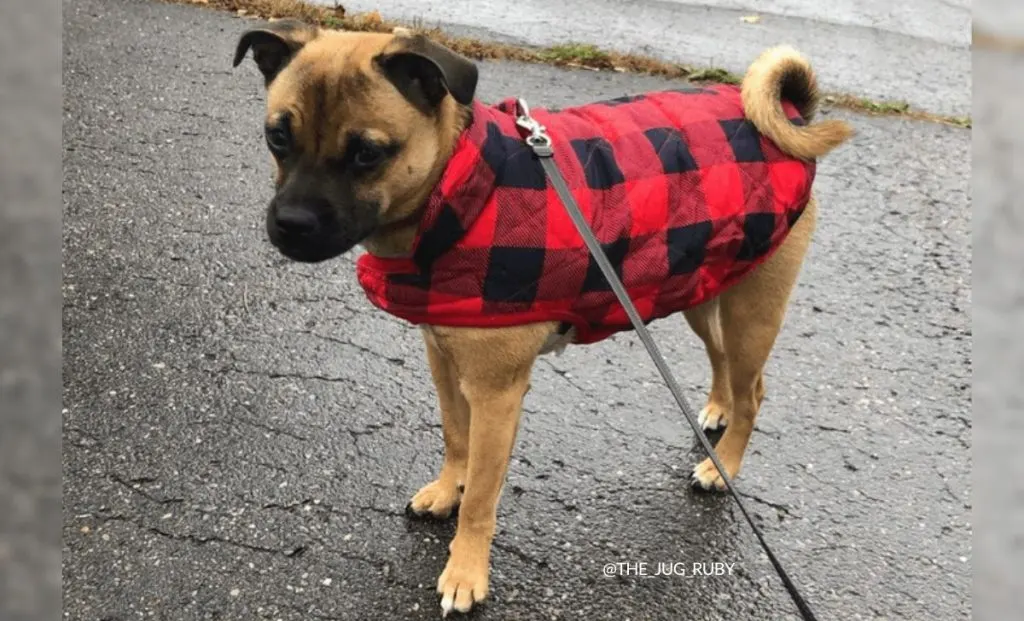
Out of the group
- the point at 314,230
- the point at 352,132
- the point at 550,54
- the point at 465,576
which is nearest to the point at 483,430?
the point at 465,576

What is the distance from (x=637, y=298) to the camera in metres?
2.59

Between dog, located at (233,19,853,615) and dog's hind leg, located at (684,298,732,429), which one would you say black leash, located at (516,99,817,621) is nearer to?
dog, located at (233,19,853,615)

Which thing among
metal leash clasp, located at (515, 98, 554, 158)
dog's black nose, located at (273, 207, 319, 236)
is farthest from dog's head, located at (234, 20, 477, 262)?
metal leash clasp, located at (515, 98, 554, 158)

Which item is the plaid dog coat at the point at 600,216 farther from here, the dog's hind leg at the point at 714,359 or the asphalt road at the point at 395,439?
the asphalt road at the point at 395,439

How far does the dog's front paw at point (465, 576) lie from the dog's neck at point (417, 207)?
0.97 meters

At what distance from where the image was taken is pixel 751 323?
2.94 metres

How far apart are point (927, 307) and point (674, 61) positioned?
289cm

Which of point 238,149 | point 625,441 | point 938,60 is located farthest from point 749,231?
point 938,60

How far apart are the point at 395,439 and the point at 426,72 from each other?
1609 millimetres

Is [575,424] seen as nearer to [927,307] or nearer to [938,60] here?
[927,307]

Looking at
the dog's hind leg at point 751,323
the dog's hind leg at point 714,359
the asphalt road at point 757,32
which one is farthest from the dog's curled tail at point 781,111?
the asphalt road at point 757,32

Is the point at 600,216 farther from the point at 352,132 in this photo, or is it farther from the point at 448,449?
the point at 448,449

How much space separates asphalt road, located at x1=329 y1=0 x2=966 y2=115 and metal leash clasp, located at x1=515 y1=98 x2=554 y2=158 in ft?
13.8

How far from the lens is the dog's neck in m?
2.29
